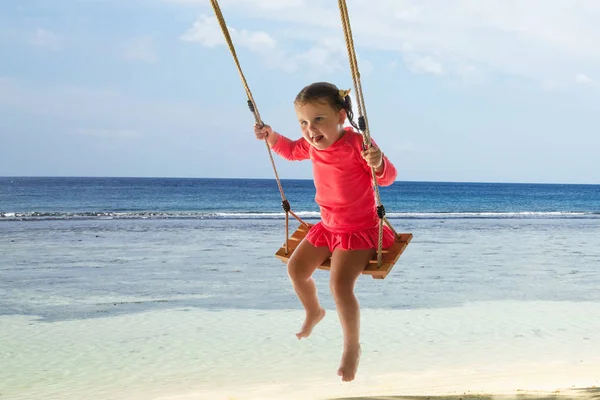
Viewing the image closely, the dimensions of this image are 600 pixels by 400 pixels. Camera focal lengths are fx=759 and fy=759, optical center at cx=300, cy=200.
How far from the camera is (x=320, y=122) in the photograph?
2.97m

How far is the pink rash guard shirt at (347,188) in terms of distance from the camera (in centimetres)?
306

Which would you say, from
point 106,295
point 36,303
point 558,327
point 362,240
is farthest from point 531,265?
point 362,240

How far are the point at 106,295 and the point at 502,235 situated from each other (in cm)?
1267

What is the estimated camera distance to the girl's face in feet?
9.59

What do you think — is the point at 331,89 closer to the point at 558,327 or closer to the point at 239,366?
the point at 239,366

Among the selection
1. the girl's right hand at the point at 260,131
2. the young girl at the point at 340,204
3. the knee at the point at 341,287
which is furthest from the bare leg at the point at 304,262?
the girl's right hand at the point at 260,131

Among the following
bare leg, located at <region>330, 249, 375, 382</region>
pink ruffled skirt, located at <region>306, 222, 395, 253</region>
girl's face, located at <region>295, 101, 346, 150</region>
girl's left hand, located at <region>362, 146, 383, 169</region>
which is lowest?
bare leg, located at <region>330, 249, 375, 382</region>

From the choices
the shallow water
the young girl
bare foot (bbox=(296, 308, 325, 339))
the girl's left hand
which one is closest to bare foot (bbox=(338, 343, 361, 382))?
the young girl

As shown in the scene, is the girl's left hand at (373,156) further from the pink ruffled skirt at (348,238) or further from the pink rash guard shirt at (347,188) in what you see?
the pink ruffled skirt at (348,238)

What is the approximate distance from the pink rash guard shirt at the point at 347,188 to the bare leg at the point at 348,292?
0.16 feet

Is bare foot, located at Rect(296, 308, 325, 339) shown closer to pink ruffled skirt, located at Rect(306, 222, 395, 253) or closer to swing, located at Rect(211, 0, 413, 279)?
swing, located at Rect(211, 0, 413, 279)

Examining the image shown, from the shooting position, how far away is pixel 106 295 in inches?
402

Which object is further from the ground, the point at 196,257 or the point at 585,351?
the point at 196,257

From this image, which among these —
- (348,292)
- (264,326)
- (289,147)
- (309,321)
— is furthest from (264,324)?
(348,292)
